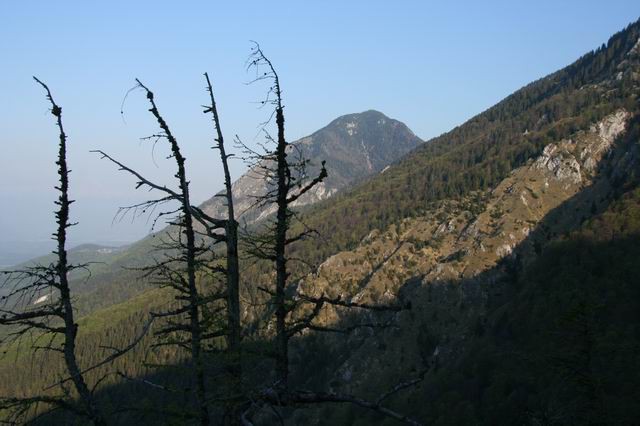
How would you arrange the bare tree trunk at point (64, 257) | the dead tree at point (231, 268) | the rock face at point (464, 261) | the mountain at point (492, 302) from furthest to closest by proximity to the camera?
the rock face at point (464, 261) → the mountain at point (492, 302) → the bare tree trunk at point (64, 257) → the dead tree at point (231, 268)

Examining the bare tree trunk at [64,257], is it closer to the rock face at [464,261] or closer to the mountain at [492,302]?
the mountain at [492,302]

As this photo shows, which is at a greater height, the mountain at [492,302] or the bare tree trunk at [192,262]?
the bare tree trunk at [192,262]

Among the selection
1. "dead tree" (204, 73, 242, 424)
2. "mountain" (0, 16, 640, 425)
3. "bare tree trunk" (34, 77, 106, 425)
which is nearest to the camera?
"dead tree" (204, 73, 242, 424)

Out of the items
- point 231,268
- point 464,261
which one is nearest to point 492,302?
point 464,261

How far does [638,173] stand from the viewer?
158000mm

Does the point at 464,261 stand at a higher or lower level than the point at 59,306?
lower

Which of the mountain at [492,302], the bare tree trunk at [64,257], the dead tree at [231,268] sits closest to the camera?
the dead tree at [231,268]

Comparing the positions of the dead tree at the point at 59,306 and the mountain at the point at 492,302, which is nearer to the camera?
the dead tree at the point at 59,306

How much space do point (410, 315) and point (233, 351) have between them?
14877cm

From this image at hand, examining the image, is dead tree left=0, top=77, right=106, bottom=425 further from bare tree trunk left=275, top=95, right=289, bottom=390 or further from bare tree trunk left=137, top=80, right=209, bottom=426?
bare tree trunk left=275, top=95, right=289, bottom=390

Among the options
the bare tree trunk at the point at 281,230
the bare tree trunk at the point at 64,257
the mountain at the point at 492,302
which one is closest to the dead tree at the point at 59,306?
the bare tree trunk at the point at 64,257

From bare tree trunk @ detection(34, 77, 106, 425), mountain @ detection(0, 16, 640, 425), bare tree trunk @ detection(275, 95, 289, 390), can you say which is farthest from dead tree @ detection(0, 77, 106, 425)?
mountain @ detection(0, 16, 640, 425)

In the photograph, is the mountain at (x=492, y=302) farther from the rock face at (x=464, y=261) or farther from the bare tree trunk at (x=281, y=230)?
the bare tree trunk at (x=281, y=230)

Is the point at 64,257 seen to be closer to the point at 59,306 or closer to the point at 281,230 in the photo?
the point at 59,306
